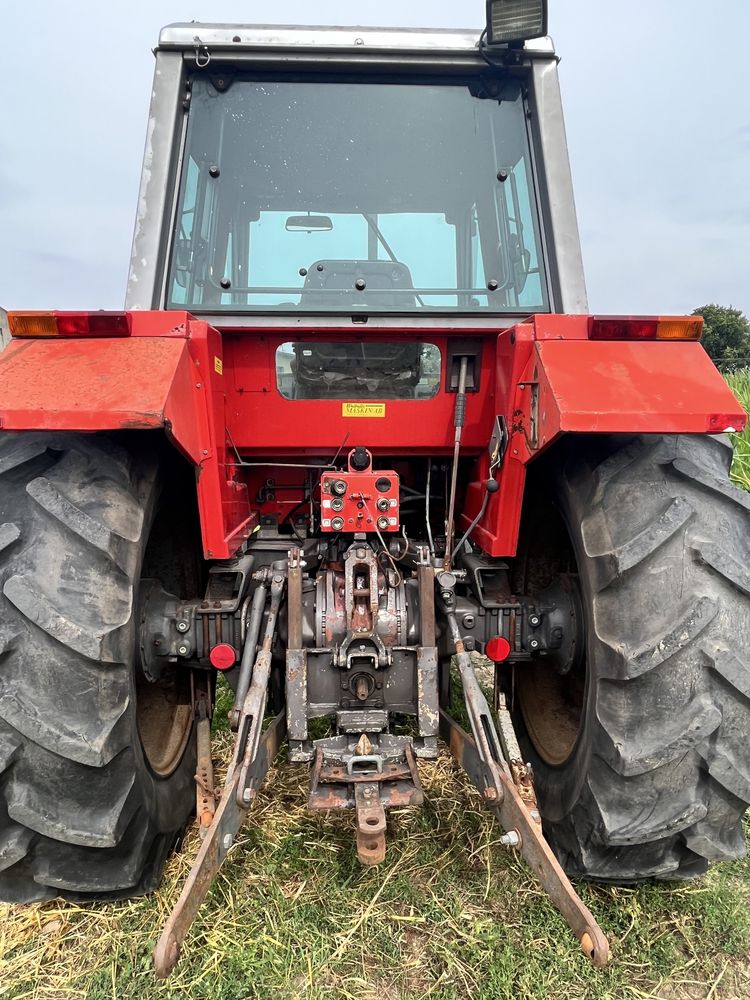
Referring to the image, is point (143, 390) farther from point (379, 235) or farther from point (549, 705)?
point (549, 705)

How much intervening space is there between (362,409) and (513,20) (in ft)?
4.56

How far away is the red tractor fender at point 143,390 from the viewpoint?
1.60 metres

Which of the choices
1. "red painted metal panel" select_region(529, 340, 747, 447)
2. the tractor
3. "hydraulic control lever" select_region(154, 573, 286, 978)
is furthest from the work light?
"hydraulic control lever" select_region(154, 573, 286, 978)

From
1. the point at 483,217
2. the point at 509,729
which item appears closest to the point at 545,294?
the point at 483,217

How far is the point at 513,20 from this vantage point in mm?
2158

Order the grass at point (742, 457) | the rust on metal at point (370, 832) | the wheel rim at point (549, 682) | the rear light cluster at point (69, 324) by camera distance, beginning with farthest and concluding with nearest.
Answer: the grass at point (742, 457) < the wheel rim at point (549, 682) < the rear light cluster at point (69, 324) < the rust on metal at point (370, 832)

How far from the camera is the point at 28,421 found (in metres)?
1.59

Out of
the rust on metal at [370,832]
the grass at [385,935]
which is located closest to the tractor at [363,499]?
the rust on metal at [370,832]

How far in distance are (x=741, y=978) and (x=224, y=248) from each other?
281 cm

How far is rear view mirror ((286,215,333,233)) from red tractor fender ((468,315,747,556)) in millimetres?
784

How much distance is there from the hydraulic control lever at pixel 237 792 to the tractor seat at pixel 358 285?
0.97m

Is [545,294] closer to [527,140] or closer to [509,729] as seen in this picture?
[527,140]

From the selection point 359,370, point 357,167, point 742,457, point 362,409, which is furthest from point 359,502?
point 742,457

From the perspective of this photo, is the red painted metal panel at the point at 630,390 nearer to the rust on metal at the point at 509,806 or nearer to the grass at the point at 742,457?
the rust on metal at the point at 509,806
